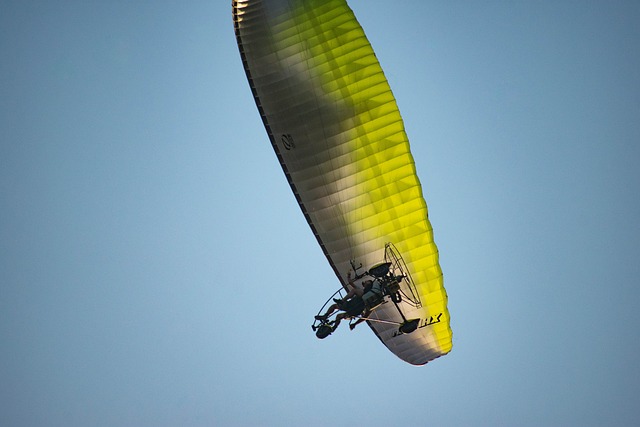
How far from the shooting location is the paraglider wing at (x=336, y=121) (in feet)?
129

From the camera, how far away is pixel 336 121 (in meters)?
39.4

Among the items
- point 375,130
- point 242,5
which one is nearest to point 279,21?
point 242,5

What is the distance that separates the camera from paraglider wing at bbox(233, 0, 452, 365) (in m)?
39.4

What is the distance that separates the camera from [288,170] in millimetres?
40281

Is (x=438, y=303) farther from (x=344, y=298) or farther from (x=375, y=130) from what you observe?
(x=375, y=130)

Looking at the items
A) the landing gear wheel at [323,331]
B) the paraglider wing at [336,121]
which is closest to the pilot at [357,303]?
the landing gear wheel at [323,331]

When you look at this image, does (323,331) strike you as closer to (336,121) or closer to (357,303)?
(357,303)

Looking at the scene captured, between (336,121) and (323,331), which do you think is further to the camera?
(336,121)

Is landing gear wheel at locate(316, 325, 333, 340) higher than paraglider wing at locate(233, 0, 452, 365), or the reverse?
paraglider wing at locate(233, 0, 452, 365)

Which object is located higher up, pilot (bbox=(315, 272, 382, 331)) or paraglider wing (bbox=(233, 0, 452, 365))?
paraglider wing (bbox=(233, 0, 452, 365))

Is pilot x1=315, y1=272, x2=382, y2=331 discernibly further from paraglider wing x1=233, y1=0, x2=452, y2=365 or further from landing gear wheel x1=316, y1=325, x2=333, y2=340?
paraglider wing x1=233, y1=0, x2=452, y2=365

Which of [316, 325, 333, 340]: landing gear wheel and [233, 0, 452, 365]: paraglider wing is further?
[233, 0, 452, 365]: paraglider wing

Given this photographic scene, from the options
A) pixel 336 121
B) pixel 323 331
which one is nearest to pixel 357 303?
pixel 323 331

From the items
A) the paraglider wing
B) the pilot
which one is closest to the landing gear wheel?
the pilot
